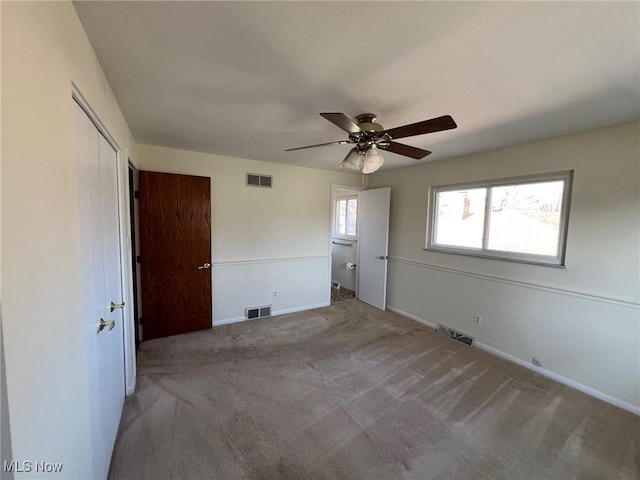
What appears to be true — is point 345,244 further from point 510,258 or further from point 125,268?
point 125,268

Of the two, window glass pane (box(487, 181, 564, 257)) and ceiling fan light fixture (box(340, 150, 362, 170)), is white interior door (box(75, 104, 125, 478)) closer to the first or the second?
ceiling fan light fixture (box(340, 150, 362, 170))

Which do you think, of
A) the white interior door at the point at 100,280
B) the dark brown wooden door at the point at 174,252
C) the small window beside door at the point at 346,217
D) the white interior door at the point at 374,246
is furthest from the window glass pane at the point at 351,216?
the white interior door at the point at 100,280

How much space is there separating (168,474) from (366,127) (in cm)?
252

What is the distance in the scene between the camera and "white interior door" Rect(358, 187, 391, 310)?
4266 mm

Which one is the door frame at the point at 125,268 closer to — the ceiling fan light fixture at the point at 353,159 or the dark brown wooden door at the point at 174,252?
the dark brown wooden door at the point at 174,252

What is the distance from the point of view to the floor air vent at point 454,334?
3.24 metres

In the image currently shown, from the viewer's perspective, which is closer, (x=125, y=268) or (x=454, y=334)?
(x=125, y=268)

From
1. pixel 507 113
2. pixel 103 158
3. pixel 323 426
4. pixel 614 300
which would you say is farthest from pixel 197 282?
pixel 614 300

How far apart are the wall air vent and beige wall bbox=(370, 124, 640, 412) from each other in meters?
2.46

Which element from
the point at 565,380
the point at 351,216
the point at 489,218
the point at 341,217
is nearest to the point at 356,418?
the point at 565,380

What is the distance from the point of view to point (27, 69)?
72cm

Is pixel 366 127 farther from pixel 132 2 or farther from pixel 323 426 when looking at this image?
pixel 323 426

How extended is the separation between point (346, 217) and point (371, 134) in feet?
12.4

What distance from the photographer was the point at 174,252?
10.4 feet
